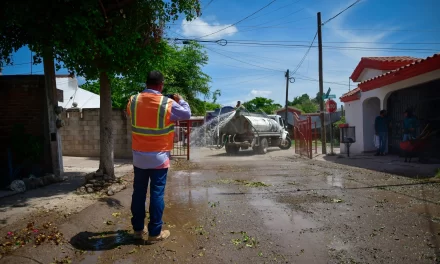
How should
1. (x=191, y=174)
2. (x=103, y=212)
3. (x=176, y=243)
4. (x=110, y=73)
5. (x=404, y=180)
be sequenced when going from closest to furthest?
1. (x=176, y=243)
2. (x=103, y=212)
3. (x=110, y=73)
4. (x=404, y=180)
5. (x=191, y=174)

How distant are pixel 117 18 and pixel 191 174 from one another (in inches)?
176

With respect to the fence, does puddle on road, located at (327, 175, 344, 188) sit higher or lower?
lower

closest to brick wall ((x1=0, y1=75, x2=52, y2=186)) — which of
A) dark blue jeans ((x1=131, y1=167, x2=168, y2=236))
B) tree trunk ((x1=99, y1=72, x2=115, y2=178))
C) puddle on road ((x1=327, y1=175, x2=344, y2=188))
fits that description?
tree trunk ((x1=99, y1=72, x2=115, y2=178))

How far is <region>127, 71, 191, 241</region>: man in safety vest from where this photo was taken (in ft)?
11.6

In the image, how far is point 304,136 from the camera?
13.5 meters

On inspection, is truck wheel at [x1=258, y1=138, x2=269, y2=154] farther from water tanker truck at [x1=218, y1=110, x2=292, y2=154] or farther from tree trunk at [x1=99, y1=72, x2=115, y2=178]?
tree trunk at [x1=99, y1=72, x2=115, y2=178]

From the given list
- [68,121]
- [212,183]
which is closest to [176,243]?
[212,183]

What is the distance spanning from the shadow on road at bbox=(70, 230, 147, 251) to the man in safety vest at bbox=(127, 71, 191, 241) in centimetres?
17

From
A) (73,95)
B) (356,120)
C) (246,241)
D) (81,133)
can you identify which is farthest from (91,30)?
(73,95)

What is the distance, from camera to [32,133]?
735 cm

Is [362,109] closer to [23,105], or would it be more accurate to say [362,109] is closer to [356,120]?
[356,120]

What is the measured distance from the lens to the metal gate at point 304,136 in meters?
12.9

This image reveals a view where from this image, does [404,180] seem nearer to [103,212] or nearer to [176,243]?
[176,243]

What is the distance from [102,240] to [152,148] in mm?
1244
